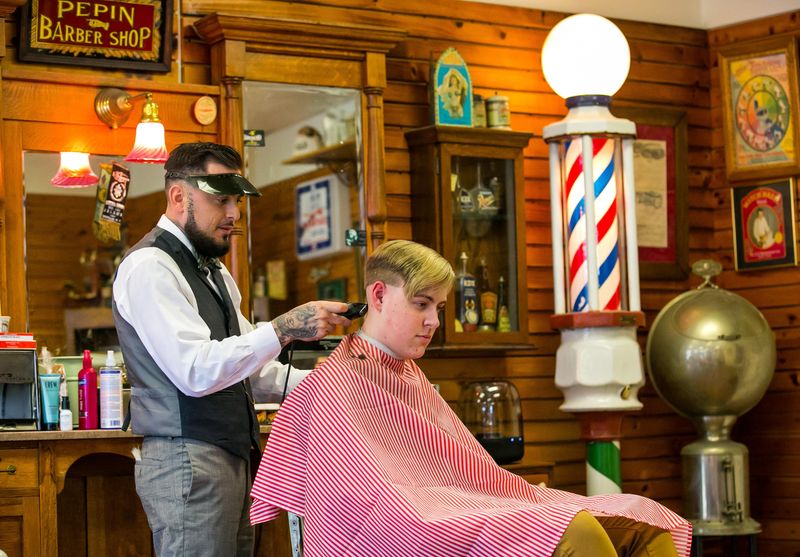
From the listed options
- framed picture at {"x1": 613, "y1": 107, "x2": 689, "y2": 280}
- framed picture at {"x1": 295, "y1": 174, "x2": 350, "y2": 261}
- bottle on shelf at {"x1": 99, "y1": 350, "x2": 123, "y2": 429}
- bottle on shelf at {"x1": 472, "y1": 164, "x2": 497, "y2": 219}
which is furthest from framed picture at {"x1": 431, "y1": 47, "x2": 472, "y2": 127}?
bottle on shelf at {"x1": 99, "y1": 350, "x2": 123, "y2": 429}

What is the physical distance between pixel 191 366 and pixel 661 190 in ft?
11.5

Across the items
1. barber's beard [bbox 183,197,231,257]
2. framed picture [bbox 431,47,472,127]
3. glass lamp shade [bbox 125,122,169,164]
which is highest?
framed picture [bbox 431,47,472,127]

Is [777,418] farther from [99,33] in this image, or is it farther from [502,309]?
[99,33]

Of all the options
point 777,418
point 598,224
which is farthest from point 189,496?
point 777,418

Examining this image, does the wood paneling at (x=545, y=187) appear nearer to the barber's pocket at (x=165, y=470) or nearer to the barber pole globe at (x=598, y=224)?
the barber pole globe at (x=598, y=224)

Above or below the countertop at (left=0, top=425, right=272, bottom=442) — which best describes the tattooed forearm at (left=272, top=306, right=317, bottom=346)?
above

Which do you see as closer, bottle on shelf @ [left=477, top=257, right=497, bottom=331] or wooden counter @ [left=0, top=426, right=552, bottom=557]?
wooden counter @ [left=0, top=426, right=552, bottom=557]

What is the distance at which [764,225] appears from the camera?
19.2ft

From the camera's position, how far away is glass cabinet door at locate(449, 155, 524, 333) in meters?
5.14

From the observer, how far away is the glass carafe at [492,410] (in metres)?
5.08

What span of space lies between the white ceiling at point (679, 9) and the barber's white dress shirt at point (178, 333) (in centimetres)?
300

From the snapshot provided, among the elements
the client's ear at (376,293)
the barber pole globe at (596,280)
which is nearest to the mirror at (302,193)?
the barber pole globe at (596,280)

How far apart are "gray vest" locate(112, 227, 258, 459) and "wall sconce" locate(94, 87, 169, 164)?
1.37 m

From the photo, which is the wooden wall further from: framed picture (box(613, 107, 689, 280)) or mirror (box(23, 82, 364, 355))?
mirror (box(23, 82, 364, 355))
